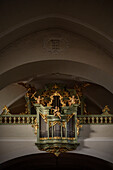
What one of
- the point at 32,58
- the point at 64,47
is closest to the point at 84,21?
the point at 64,47

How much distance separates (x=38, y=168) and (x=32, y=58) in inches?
384

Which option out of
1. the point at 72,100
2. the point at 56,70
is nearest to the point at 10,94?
the point at 72,100

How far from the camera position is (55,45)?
10281mm

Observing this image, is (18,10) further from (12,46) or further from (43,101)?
(43,101)

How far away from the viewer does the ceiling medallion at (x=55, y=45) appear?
10242mm

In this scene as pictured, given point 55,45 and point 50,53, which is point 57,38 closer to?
point 55,45

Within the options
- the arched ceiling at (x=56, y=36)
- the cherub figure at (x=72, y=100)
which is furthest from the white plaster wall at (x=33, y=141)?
the arched ceiling at (x=56, y=36)

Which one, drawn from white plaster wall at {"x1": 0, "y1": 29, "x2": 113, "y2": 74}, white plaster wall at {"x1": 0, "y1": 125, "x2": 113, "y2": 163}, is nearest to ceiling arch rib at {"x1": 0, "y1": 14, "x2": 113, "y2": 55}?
white plaster wall at {"x1": 0, "y1": 29, "x2": 113, "y2": 74}

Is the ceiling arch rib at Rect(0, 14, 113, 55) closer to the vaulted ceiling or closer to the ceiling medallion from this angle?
the vaulted ceiling

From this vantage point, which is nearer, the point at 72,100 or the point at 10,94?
the point at 72,100

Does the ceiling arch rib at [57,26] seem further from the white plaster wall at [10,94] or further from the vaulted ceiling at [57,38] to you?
the white plaster wall at [10,94]

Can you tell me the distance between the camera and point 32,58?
400 inches

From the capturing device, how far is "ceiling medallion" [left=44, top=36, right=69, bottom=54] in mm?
10242

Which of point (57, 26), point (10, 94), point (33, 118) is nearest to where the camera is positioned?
point (57, 26)
